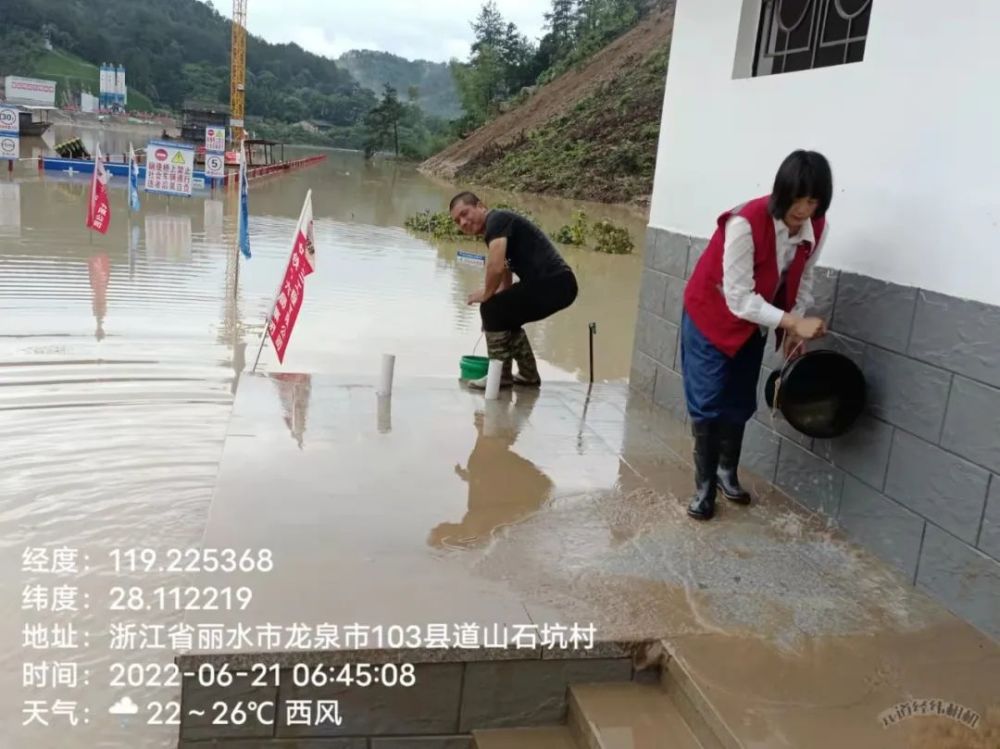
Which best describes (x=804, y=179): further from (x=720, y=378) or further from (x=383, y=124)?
(x=383, y=124)

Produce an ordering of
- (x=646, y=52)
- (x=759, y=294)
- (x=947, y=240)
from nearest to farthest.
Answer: (x=947, y=240) → (x=759, y=294) → (x=646, y=52)

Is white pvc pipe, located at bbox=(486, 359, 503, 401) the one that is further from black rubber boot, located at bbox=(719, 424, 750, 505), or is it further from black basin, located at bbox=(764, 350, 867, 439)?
black basin, located at bbox=(764, 350, 867, 439)

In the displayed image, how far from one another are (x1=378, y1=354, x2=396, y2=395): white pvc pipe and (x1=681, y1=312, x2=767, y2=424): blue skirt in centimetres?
178

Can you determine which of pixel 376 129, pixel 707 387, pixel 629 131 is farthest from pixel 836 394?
pixel 376 129

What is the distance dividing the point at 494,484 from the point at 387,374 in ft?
4.17

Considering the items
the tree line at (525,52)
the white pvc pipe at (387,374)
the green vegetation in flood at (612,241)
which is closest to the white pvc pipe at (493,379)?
the white pvc pipe at (387,374)

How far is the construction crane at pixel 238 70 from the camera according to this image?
43.9 meters

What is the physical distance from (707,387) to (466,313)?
6.52 metres

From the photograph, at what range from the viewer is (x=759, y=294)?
3094mm

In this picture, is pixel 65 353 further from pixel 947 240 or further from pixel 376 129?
pixel 376 129

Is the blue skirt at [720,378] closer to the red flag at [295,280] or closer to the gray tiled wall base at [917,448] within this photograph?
the gray tiled wall base at [917,448]

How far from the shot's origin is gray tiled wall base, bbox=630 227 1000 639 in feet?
8.64

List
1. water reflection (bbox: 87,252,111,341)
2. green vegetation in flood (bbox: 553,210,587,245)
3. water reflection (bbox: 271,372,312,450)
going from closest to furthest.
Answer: water reflection (bbox: 271,372,312,450), water reflection (bbox: 87,252,111,341), green vegetation in flood (bbox: 553,210,587,245)

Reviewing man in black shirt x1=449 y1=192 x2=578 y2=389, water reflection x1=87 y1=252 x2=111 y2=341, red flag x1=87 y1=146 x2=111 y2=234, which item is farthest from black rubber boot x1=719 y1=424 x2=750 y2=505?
red flag x1=87 y1=146 x2=111 y2=234
